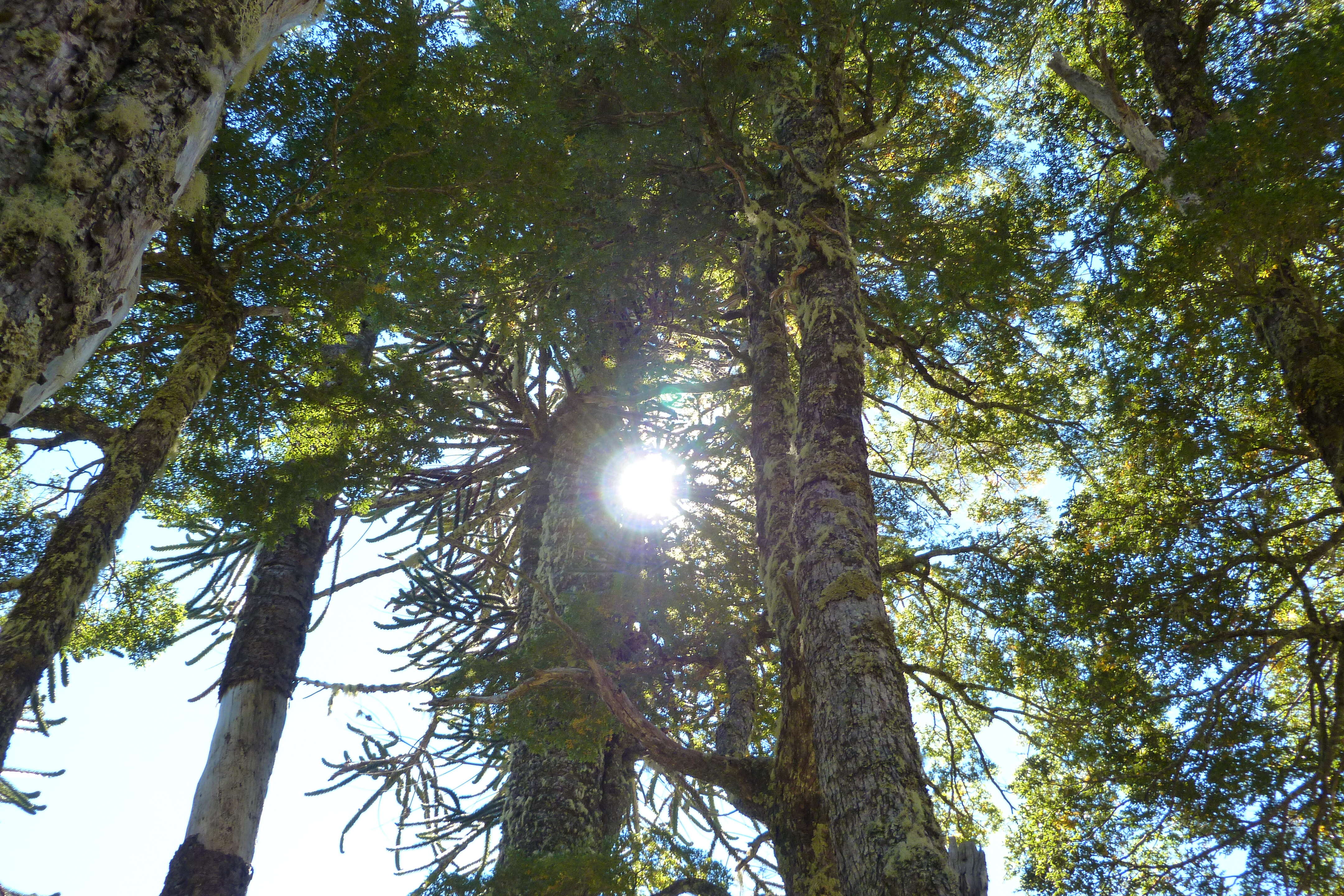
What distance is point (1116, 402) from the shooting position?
18.3 ft

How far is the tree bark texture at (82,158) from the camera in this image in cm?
159

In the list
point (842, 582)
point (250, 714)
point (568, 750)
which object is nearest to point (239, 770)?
point (250, 714)

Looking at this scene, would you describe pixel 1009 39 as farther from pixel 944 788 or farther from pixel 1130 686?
pixel 944 788

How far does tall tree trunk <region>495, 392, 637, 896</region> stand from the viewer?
4.44 meters

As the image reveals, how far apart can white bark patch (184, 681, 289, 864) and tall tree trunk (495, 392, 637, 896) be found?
170 cm

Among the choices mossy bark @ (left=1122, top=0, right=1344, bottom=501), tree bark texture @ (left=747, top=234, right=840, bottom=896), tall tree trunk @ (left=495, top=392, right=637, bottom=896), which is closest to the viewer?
tree bark texture @ (left=747, top=234, right=840, bottom=896)

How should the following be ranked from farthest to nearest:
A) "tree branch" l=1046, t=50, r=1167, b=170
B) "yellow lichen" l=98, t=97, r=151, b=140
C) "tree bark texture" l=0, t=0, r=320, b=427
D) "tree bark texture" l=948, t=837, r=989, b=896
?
"tree branch" l=1046, t=50, r=1167, b=170 → "tree bark texture" l=948, t=837, r=989, b=896 → "yellow lichen" l=98, t=97, r=151, b=140 → "tree bark texture" l=0, t=0, r=320, b=427

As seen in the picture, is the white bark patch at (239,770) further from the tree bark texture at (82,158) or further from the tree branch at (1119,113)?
the tree branch at (1119,113)

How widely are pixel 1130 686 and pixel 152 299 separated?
20.1 feet

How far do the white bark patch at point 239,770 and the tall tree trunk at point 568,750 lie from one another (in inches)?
66.9

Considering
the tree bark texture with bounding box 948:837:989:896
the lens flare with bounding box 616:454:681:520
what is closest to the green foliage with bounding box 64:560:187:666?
the lens flare with bounding box 616:454:681:520

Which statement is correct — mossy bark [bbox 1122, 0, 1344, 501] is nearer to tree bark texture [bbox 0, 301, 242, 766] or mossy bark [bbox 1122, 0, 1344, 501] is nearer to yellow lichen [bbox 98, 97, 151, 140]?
yellow lichen [bbox 98, 97, 151, 140]

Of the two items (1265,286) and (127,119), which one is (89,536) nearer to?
(127,119)

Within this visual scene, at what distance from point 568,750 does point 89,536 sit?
2932 millimetres
